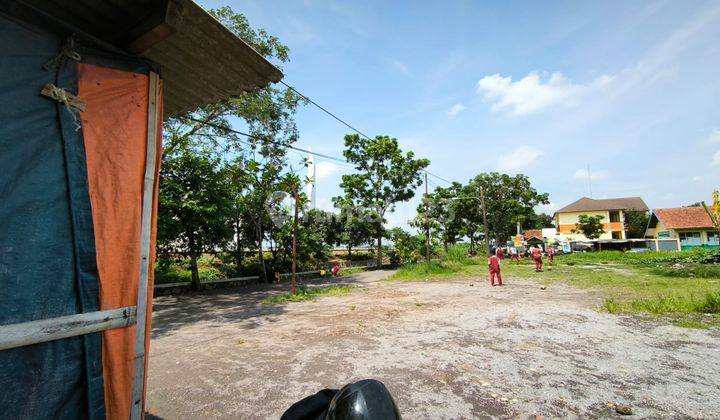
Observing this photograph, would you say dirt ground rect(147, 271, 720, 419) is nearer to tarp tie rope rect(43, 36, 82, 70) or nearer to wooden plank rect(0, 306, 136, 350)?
wooden plank rect(0, 306, 136, 350)

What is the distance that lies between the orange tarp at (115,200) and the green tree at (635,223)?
61.1 meters

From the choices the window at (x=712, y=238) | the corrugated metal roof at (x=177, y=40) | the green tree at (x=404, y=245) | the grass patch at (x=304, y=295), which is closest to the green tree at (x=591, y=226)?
the window at (x=712, y=238)

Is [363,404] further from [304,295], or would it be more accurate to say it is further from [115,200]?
[304,295]

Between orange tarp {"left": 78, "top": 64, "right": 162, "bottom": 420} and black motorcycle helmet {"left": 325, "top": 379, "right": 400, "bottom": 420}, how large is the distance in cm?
142

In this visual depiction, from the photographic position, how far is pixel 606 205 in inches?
1938

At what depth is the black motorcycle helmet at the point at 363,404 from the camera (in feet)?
5.55

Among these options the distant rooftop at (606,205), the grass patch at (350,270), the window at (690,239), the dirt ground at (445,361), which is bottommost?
the grass patch at (350,270)

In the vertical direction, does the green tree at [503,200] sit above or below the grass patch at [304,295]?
above

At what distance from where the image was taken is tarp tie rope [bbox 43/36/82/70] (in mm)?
2074

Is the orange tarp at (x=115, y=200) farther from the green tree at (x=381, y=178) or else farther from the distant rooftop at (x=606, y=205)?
the distant rooftop at (x=606, y=205)

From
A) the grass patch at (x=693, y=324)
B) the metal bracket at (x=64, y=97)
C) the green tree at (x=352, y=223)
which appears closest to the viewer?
the metal bracket at (x=64, y=97)

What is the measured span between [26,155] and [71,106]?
415mm

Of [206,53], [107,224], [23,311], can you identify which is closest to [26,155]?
[107,224]

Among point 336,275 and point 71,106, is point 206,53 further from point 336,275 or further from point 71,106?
point 336,275
